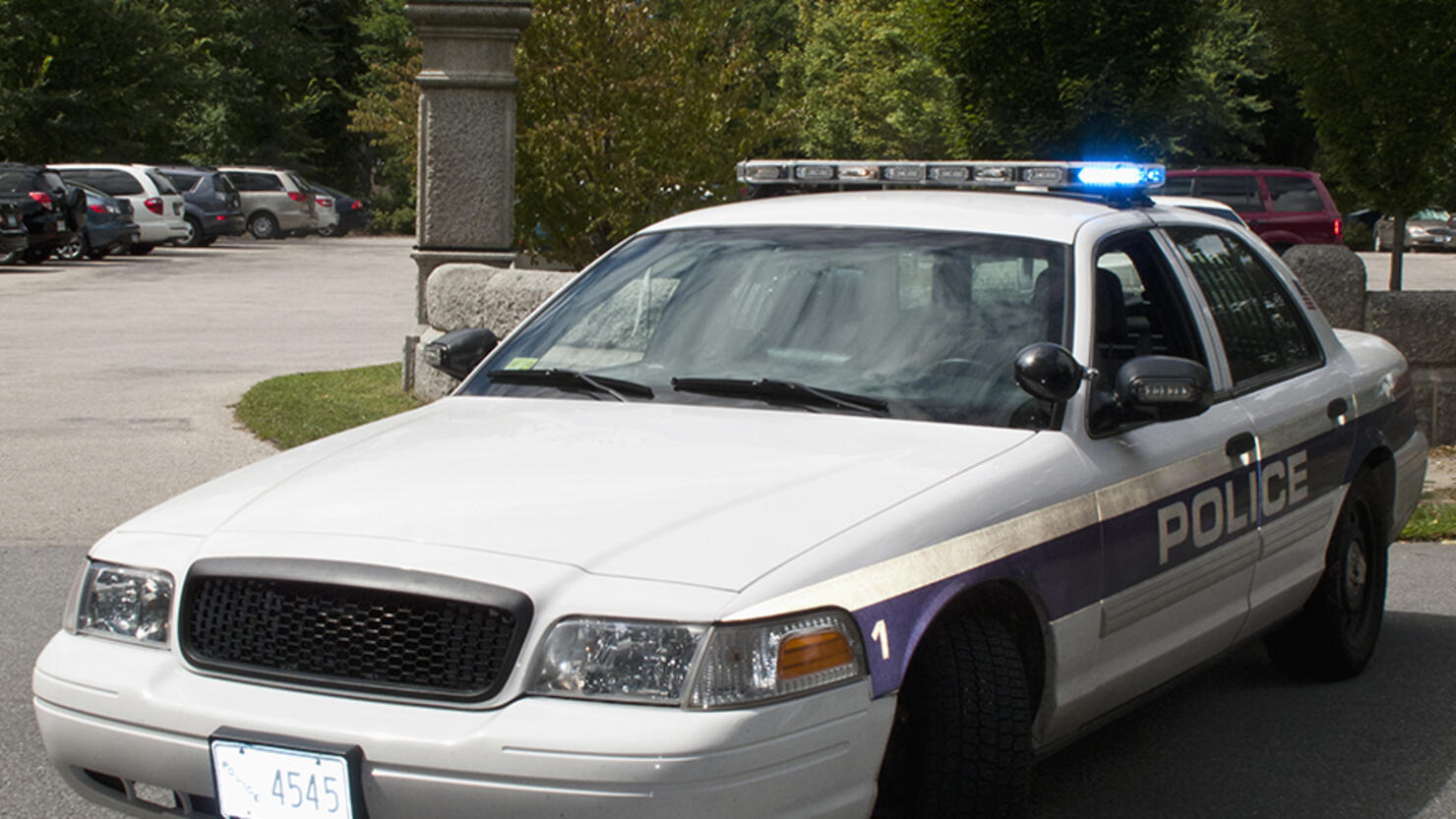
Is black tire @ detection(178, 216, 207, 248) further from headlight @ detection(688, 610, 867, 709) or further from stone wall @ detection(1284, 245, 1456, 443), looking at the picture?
headlight @ detection(688, 610, 867, 709)

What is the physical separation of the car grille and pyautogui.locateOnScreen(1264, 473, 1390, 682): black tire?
10.7 feet

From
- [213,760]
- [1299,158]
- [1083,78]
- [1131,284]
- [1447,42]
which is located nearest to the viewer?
[213,760]

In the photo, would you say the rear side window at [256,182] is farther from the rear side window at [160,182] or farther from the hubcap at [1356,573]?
the hubcap at [1356,573]

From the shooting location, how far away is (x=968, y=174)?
537cm

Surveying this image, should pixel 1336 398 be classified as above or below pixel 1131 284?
below

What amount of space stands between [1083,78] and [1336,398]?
1183cm

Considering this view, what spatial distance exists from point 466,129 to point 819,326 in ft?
26.1

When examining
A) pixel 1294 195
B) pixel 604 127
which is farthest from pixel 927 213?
pixel 1294 195

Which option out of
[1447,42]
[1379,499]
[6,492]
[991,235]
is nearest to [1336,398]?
[1379,499]

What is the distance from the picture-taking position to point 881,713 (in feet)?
10.6

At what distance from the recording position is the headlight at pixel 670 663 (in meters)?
3.04

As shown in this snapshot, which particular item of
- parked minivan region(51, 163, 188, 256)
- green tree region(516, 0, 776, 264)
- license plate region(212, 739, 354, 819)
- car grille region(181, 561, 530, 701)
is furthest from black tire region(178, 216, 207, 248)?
license plate region(212, 739, 354, 819)

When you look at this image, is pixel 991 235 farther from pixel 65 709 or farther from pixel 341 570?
pixel 65 709

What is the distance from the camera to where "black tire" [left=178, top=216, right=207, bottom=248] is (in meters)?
37.0
